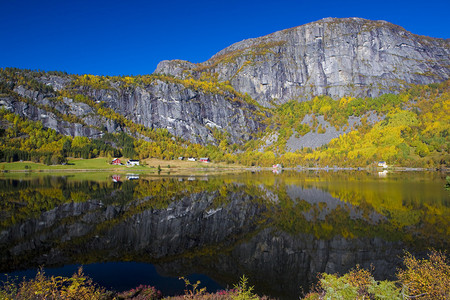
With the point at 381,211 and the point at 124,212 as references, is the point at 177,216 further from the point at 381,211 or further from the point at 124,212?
the point at 381,211

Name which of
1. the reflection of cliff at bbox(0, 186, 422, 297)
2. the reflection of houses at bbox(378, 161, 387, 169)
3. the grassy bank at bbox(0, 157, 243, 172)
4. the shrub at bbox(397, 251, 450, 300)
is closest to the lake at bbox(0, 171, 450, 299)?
the reflection of cliff at bbox(0, 186, 422, 297)

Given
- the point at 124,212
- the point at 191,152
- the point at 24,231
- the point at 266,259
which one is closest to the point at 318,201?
the point at 266,259

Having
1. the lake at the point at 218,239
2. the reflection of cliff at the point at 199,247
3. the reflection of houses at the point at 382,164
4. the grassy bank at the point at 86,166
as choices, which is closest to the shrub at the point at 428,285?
the lake at the point at 218,239

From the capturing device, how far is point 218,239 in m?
21.7

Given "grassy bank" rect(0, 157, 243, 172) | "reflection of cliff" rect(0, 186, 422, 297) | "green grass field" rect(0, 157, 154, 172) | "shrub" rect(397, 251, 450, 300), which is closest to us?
"shrub" rect(397, 251, 450, 300)

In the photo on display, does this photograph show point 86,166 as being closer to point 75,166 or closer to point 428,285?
point 75,166

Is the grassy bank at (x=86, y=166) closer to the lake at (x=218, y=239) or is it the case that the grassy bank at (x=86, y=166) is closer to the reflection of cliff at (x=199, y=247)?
the lake at (x=218, y=239)

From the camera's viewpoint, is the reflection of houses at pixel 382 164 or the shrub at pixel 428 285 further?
the reflection of houses at pixel 382 164

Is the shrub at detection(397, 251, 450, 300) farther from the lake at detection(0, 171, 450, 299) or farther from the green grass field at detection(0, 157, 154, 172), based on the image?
the green grass field at detection(0, 157, 154, 172)

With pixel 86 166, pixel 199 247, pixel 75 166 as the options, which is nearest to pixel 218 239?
pixel 199 247

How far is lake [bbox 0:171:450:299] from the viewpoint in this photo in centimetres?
1509

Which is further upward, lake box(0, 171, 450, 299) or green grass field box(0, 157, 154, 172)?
green grass field box(0, 157, 154, 172)

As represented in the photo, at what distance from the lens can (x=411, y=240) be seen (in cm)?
1964

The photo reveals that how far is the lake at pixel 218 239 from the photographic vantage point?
49.5ft
